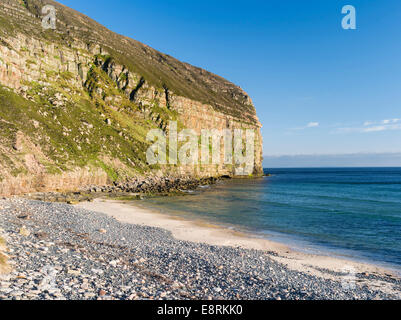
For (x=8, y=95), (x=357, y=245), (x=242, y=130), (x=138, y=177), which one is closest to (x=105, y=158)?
(x=138, y=177)

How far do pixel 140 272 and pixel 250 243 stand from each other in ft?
45.7

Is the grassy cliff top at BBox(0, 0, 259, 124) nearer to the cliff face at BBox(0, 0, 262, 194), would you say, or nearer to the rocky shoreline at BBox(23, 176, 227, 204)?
the cliff face at BBox(0, 0, 262, 194)

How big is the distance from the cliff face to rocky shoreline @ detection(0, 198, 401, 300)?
2652 centimetres

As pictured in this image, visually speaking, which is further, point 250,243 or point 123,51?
point 123,51

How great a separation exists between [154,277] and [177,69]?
163 metres

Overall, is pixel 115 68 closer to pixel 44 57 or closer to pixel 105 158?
pixel 44 57

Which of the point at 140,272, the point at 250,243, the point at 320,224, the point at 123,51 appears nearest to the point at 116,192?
the point at 250,243

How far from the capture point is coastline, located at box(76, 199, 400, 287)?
57.5 ft

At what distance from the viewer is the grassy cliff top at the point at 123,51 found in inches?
2992

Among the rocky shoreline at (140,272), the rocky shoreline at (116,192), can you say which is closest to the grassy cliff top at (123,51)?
the rocky shoreline at (116,192)

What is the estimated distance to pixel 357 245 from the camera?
2458cm

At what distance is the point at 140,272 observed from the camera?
1266cm

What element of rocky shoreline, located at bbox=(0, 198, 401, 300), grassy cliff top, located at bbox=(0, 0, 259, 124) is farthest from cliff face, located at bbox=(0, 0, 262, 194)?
rocky shoreline, located at bbox=(0, 198, 401, 300)

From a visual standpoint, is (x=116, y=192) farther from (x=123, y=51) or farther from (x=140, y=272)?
(x=123, y=51)
